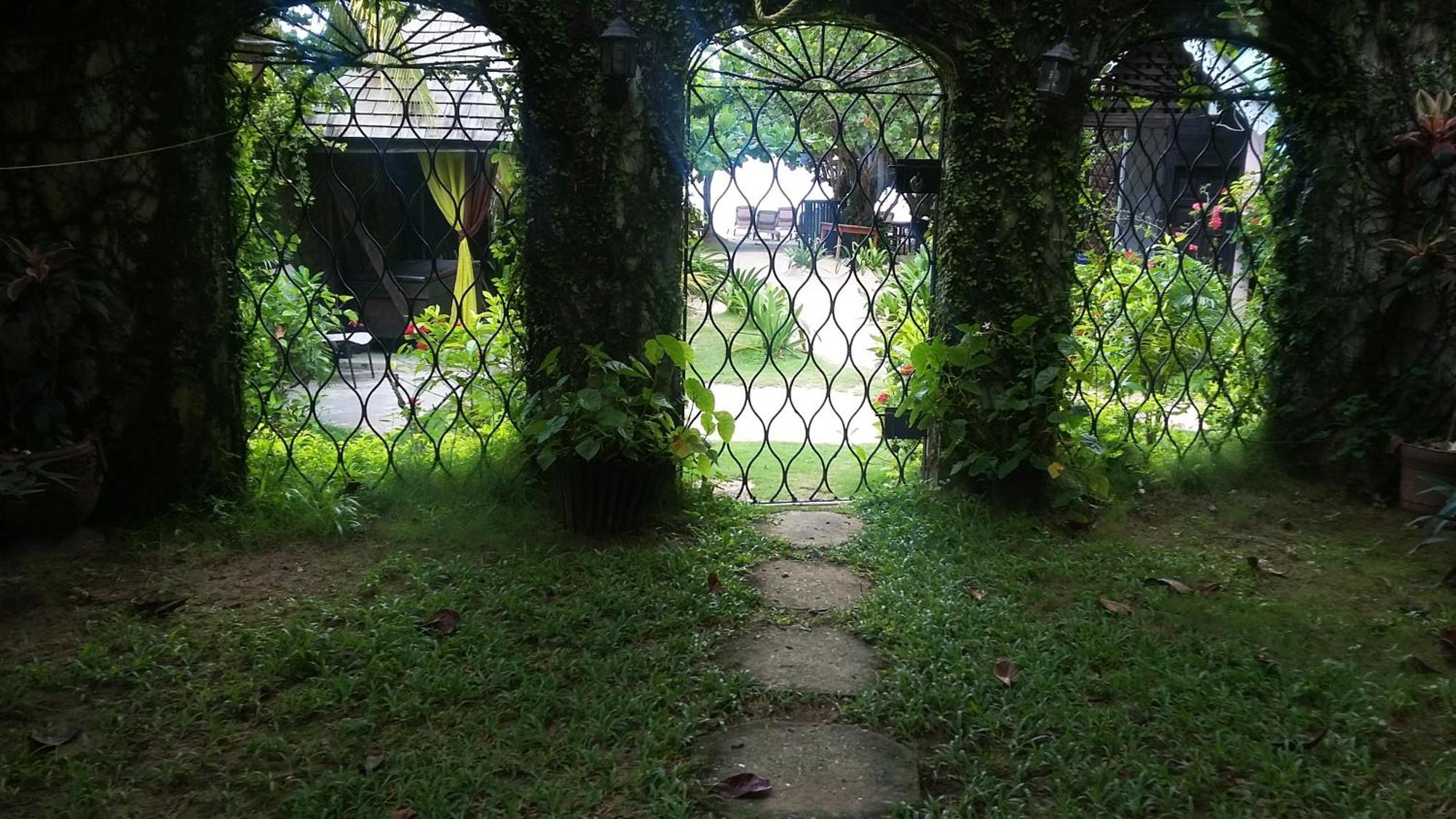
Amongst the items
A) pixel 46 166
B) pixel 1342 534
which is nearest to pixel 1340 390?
pixel 1342 534

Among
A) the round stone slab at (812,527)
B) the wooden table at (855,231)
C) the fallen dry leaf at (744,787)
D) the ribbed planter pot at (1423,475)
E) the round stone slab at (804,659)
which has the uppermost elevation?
the wooden table at (855,231)

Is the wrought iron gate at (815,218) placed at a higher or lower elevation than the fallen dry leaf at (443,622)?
higher

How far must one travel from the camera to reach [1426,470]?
12.5ft

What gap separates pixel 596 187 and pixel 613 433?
94cm

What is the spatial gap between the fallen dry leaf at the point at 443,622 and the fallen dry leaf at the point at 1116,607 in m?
2.05

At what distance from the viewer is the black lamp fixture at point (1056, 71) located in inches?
140

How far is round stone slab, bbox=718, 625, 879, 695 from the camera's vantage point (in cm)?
272

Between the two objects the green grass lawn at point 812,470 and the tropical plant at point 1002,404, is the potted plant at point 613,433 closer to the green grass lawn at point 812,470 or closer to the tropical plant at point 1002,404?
the green grass lawn at point 812,470

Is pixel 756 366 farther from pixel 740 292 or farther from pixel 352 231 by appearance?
pixel 352 231

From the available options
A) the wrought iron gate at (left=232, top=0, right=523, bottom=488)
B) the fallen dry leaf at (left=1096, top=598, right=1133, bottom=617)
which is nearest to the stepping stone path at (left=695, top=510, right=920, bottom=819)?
the fallen dry leaf at (left=1096, top=598, right=1133, bottom=617)

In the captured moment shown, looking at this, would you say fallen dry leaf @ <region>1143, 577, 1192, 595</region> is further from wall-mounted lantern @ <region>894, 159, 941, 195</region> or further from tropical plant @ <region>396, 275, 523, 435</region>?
tropical plant @ <region>396, 275, 523, 435</region>

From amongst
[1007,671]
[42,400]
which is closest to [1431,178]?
[1007,671]

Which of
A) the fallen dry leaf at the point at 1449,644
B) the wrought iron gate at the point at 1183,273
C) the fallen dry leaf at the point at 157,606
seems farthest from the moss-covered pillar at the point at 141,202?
the fallen dry leaf at the point at 1449,644

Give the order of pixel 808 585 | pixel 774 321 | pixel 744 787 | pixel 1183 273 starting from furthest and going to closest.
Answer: pixel 774 321, pixel 1183 273, pixel 808 585, pixel 744 787
